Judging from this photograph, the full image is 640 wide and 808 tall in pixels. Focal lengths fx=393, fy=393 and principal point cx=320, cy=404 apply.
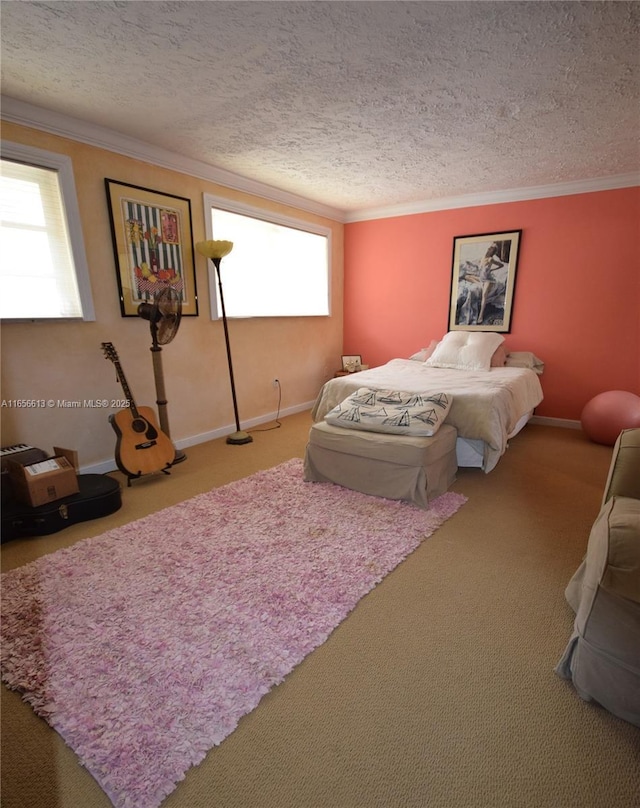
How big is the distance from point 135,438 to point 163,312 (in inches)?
37.7

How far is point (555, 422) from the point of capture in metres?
4.28

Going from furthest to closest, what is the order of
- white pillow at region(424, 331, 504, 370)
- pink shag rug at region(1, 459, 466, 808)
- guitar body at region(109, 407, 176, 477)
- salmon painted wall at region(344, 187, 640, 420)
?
white pillow at region(424, 331, 504, 370), salmon painted wall at region(344, 187, 640, 420), guitar body at region(109, 407, 176, 477), pink shag rug at region(1, 459, 466, 808)

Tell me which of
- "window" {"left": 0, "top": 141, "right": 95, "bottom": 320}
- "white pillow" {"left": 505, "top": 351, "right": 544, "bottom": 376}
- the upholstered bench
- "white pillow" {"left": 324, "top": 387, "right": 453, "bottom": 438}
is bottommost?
the upholstered bench

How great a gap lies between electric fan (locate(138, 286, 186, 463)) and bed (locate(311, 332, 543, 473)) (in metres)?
1.30

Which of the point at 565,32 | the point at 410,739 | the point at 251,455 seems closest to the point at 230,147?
the point at 565,32

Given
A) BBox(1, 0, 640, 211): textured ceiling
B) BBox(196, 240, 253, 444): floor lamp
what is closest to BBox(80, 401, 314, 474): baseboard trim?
BBox(196, 240, 253, 444): floor lamp

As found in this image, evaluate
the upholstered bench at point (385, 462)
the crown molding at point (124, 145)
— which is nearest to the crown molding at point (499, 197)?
the crown molding at point (124, 145)

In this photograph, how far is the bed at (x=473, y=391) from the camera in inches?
111

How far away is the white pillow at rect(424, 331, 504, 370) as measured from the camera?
3947 mm

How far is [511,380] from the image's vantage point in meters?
3.36

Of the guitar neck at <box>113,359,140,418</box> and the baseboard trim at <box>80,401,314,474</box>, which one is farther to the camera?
the baseboard trim at <box>80,401,314,474</box>

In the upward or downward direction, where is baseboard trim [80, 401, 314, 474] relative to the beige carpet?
upward

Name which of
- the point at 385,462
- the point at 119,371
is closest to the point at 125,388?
the point at 119,371

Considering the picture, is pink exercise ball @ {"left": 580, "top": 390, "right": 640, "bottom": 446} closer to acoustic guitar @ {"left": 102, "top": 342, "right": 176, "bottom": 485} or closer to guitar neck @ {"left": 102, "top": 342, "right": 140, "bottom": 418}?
acoustic guitar @ {"left": 102, "top": 342, "right": 176, "bottom": 485}
